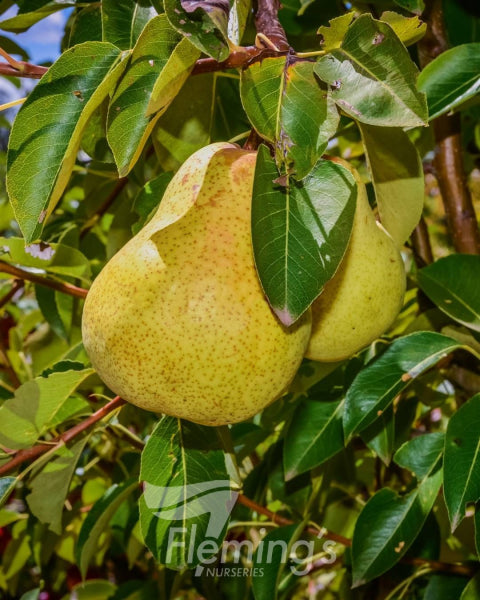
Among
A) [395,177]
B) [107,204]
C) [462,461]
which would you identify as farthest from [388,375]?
[107,204]

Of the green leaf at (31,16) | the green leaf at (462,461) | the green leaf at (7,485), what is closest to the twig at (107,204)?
the green leaf at (31,16)

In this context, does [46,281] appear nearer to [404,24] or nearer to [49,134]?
[49,134]

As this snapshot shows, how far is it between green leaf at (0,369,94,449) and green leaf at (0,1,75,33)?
0.44m

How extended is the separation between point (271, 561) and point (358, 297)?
50 cm

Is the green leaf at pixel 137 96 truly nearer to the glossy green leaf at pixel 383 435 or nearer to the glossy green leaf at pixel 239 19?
the glossy green leaf at pixel 239 19

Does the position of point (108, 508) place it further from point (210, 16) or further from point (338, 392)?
point (210, 16)

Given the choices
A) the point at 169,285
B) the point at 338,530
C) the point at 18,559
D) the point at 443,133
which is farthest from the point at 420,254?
the point at 18,559

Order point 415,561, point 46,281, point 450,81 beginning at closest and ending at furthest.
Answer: point 450,81, point 46,281, point 415,561

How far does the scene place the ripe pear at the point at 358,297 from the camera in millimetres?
637

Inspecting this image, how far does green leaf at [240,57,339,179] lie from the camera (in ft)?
1.72

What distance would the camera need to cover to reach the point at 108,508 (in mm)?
890

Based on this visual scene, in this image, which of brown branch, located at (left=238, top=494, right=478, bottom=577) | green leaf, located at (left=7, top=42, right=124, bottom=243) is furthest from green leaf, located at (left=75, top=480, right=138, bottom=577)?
green leaf, located at (left=7, top=42, right=124, bottom=243)

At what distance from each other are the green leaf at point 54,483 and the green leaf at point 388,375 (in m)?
0.35

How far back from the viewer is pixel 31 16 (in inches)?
32.2
